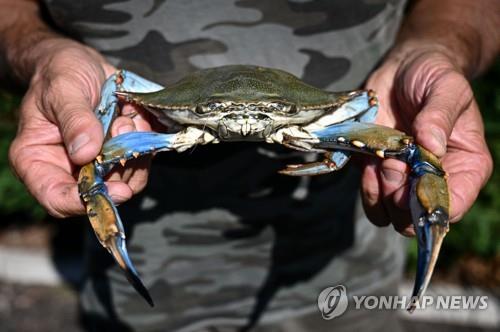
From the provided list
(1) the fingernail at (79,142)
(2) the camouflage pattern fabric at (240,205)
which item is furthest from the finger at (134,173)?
(2) the camouflage pattern fabric at (240,205)

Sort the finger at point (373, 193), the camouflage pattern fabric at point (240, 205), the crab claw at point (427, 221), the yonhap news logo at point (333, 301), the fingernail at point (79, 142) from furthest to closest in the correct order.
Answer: the yonhap news logo at point (333, 301), the camouflage pattern fabric at point (240, 205), the finger at point (373, 193), the fingernail at point (79, 142), the crab claw at point (427, 221)

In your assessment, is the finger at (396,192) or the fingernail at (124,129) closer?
the finger at (396,192)

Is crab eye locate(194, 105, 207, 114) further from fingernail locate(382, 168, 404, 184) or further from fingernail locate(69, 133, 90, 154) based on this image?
fingernail locate(382, 168, 404, 184)

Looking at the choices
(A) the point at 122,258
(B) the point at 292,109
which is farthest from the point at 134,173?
(B) the point at 292,109

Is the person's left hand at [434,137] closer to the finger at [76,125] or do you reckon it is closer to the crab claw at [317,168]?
the crab claw at [317,168]

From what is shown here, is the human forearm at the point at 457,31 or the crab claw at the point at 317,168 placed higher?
the human forearm at the point at 457,31

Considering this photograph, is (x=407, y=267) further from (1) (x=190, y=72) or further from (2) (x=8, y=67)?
(2) (x=8, y=67)
